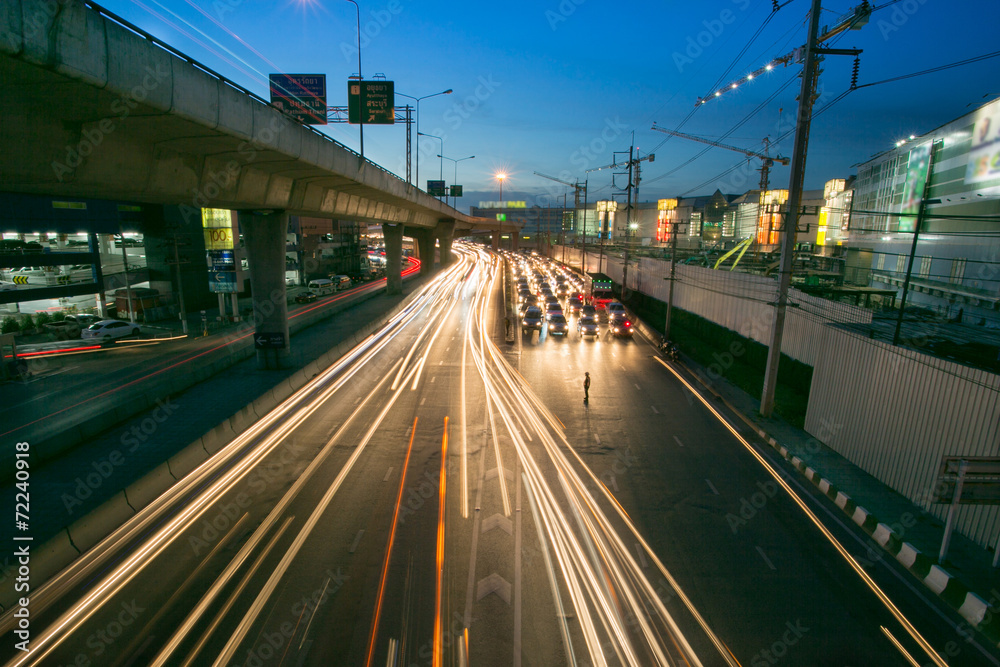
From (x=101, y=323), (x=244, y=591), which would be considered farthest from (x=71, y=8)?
(x=101, y=323)

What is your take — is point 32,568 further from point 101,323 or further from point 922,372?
point 101,323

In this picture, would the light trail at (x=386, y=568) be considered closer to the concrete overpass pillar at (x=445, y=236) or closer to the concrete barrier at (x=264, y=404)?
the concrete barrier at (x=264, y=404)

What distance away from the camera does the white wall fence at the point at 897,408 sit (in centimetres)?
927

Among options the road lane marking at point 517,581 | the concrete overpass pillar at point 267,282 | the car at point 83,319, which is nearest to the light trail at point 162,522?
the concrete overpass pillar at point 267,282

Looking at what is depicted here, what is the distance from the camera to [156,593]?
25.1 ft

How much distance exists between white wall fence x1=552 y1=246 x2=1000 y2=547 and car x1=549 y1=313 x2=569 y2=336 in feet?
47.2

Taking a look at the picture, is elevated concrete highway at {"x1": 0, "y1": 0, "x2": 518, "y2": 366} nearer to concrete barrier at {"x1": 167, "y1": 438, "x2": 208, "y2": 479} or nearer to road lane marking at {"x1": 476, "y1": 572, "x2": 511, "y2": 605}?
concrete barrier at {"x1": 167, "y1": 438, "x2": 208, "y2": 479}

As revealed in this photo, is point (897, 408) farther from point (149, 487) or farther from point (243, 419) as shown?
point (243, 419)

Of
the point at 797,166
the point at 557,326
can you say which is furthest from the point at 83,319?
the point at 797,166

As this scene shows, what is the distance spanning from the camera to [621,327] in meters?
30.7

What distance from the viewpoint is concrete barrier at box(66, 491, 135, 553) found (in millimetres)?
8609

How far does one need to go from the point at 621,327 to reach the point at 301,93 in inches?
1016

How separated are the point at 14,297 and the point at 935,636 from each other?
146ft

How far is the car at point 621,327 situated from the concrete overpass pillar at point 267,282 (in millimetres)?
20333
